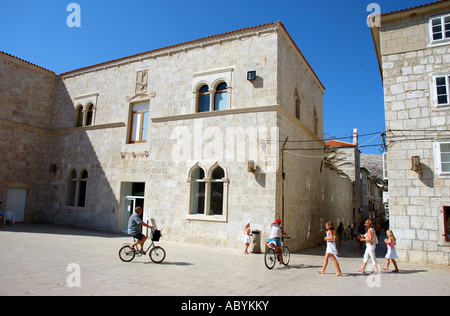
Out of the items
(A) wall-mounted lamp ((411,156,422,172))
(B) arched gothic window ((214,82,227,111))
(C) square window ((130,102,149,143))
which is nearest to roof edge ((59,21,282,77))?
(B) arched gothic window ((214,82,227,111))

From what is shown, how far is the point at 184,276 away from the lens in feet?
25.1

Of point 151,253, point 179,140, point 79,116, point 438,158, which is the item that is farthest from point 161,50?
point 438,158

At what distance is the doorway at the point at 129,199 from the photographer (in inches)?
637

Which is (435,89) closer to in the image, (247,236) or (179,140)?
(247,236)

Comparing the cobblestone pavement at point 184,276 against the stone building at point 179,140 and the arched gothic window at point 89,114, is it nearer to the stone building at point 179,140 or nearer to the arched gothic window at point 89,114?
the stone building at point 179,140

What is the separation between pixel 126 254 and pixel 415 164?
9.88m

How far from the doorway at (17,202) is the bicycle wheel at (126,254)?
1272cm

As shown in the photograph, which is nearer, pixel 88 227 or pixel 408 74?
pixel 408 74

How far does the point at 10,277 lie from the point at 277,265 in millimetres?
7017

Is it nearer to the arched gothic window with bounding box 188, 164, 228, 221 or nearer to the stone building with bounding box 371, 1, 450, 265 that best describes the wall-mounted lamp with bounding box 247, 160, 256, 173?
the arched gothic window with bounding box 188, 164, 228, 221

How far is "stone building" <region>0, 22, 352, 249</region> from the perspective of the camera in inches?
512

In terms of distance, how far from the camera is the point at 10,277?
6648 millimetres
